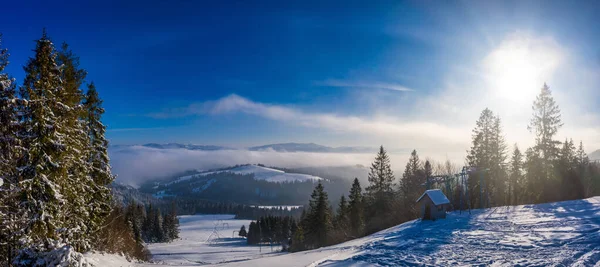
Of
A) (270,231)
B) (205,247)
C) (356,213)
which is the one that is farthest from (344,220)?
(270,231)

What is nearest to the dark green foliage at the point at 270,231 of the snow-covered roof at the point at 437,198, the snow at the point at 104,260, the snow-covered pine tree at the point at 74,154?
the snow-covered roof at the point at 437,198

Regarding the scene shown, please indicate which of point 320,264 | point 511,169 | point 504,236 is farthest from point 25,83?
point 511,169

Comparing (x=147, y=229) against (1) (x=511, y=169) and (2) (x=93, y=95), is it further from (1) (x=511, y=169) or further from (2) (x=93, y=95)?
(1) (x=511, y=169)

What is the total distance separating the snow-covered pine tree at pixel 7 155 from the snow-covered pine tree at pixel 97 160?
6.82m

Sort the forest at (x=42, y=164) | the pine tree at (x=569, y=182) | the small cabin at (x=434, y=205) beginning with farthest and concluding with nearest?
the pine tree at (x=569, y=182)
the small cabin at (x=434, y=205)
the forest at (x=42, y=164)

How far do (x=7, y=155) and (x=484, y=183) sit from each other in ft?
148

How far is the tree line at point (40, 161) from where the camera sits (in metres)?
14.7

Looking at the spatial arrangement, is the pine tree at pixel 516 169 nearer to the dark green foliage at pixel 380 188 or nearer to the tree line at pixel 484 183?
the tree line at pixel 484 183

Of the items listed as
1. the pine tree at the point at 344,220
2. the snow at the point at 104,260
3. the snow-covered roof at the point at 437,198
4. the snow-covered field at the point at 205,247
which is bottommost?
the snow-covered field at the point at 205,247

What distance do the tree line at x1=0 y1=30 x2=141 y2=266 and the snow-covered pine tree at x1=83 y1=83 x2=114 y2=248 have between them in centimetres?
349

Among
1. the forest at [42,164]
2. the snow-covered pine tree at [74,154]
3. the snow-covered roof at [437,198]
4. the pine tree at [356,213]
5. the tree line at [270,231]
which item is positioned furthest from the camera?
the tree line at [270,231]

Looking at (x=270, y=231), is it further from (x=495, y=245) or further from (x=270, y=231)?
(x=495, y=245)

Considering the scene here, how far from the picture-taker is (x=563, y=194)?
34500 millimetres

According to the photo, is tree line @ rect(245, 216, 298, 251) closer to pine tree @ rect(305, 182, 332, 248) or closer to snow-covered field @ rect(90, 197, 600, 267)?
pine tree @ rect(305, 182, 332, 248)
